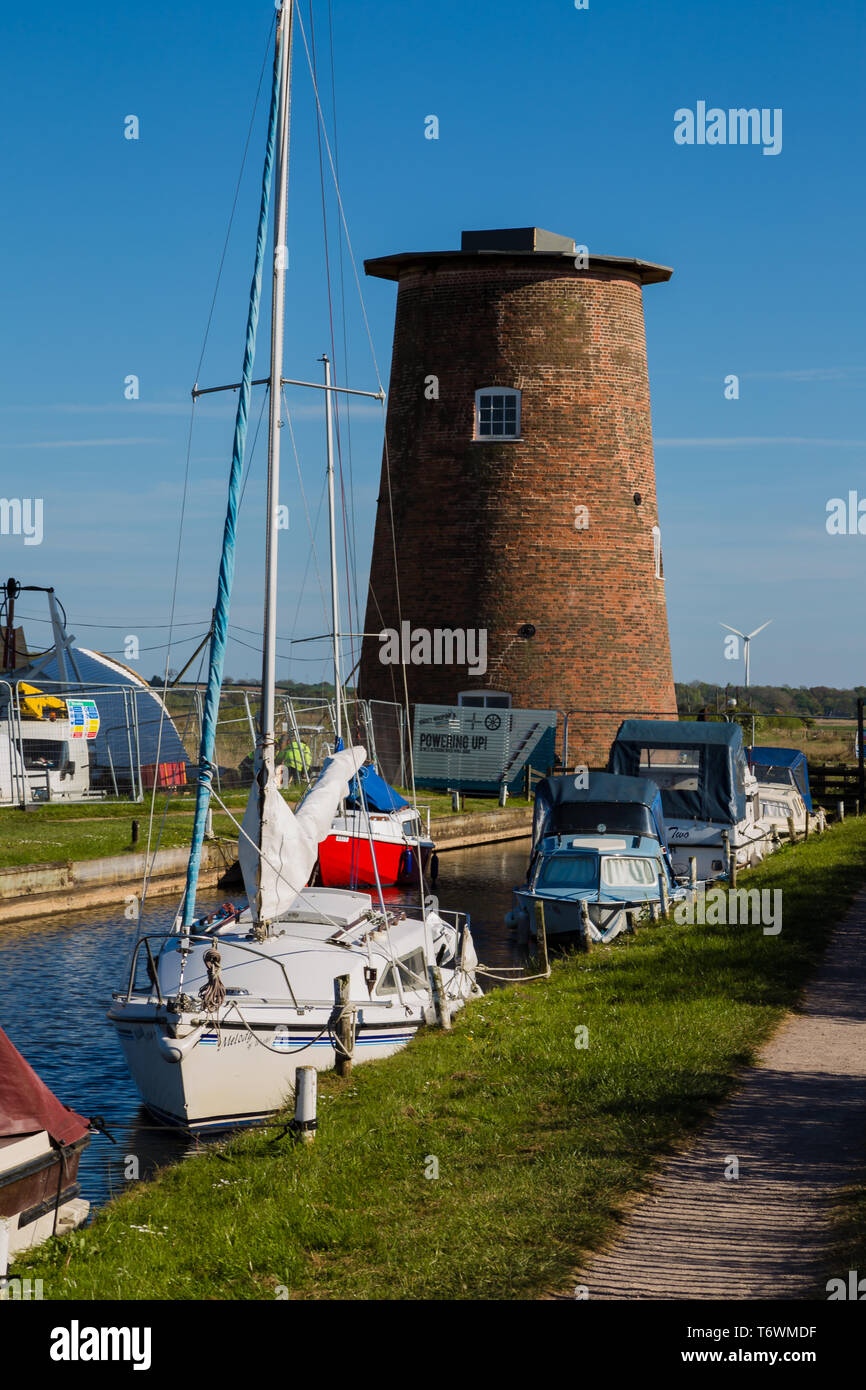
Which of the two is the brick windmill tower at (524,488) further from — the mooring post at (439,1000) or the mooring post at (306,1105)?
the mooring post at (306,1105)

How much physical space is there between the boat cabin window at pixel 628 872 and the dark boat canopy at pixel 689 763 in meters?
5.32

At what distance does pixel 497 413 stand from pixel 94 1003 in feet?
88.2

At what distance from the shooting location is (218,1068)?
13461 millimetres

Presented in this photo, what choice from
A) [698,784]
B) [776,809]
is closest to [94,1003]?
[698,784]

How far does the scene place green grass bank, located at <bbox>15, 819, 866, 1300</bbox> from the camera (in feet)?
26.9

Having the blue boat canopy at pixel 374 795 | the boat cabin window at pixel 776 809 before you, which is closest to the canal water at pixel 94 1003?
the blue boat canopy at pixel 374 795

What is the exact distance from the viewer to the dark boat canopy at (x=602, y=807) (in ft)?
77.5

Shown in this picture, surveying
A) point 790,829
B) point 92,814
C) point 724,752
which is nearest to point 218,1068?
point 724,752

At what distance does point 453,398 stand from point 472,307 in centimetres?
262

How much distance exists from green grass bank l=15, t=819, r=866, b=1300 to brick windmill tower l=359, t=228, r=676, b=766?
25.3m

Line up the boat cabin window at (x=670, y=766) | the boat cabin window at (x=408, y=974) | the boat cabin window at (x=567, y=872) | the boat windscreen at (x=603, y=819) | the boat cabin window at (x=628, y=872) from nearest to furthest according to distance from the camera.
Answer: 1. the boat cabin window at (x=408, y=974)
2. the boat cabin window at (x=628, y=872)
3. the boat cabin window at (x=567, y=872)
4. the boat windscreen at (x=603, y=819)
5. the boat cabin window at (x=670, y=766)

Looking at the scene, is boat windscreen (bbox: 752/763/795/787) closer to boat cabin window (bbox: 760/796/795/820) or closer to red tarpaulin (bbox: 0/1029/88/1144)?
boat cabin window (bbox: 760/796/795/820)

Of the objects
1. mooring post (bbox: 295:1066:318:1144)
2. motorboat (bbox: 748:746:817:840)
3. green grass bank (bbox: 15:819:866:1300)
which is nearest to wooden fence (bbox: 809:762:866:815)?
motorboat (bbox: 748:746:817:840)
